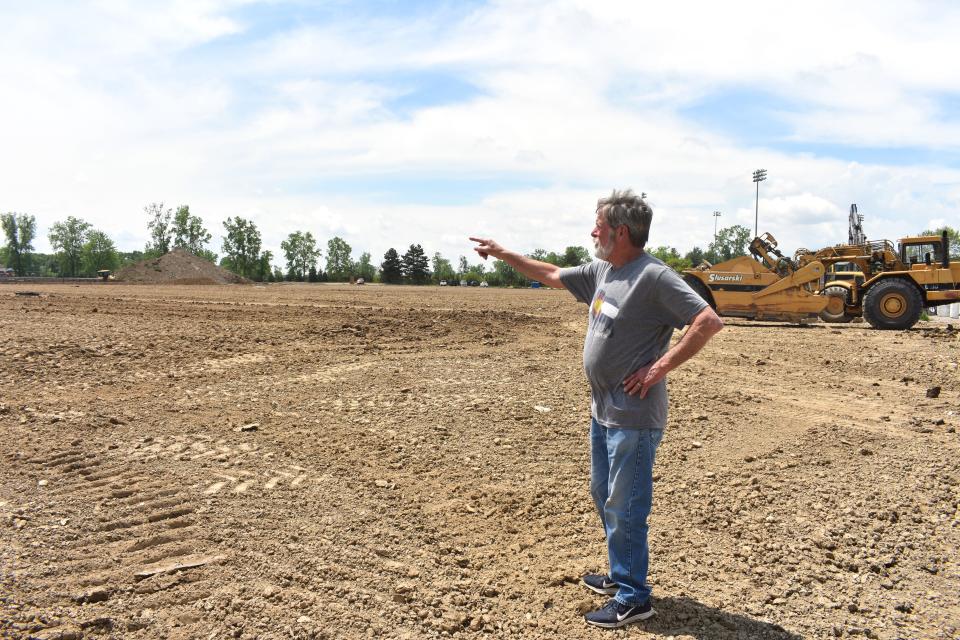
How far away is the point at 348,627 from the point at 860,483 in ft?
14.1

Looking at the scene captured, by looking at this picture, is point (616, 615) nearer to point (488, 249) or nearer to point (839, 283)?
point (488, 249)

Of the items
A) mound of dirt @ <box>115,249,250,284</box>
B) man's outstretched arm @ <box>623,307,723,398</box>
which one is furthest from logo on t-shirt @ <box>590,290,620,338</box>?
mound of dirt @ <box>115,249,250,284</box>

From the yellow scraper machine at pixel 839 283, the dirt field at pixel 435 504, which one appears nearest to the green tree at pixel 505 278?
the yellow scraper machine at pixel 839 283

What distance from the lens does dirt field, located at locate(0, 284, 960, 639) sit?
3.60 meters

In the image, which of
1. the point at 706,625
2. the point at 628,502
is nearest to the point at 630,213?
the point at 628,502

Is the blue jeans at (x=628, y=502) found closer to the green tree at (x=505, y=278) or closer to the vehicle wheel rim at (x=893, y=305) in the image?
the vehicle wheel rim at (x=893, y=305)

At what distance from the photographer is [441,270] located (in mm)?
118750

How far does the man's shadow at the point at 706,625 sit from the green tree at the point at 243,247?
316 ft

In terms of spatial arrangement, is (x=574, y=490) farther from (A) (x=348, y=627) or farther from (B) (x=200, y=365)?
(B) (x=200, y=365)

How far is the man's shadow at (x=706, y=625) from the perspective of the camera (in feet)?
11.3

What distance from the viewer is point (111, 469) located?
5.56 metres

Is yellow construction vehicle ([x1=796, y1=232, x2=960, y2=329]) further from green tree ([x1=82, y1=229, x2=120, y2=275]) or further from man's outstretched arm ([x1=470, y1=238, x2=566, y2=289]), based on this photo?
green tree ([x1=82, y1=229, x2=120, y2=275])

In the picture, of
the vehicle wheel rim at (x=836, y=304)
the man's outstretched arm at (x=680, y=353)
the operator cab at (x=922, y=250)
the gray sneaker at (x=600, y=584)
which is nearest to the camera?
the man's outstretched arm at (x=680, y=353)

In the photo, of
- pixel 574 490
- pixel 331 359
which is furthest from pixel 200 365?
pixel 574 490
